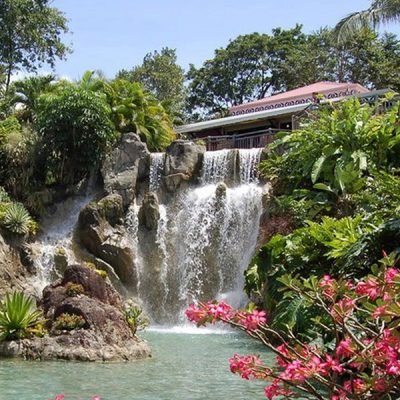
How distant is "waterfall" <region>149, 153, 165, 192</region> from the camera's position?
74.0ft

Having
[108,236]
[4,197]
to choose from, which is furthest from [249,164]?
[4,197]

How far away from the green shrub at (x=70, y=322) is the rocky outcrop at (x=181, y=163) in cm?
1074

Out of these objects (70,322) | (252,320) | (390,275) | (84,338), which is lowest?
(84,338)

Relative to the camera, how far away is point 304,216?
50.6 ft

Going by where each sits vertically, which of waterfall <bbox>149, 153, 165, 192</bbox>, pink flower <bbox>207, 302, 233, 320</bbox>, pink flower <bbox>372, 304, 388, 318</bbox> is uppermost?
waterfall <bbox>149, 153, 165, 192</bbox>

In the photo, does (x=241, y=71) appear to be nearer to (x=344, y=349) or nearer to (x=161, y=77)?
(x=161, y=77)

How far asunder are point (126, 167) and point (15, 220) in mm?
4411

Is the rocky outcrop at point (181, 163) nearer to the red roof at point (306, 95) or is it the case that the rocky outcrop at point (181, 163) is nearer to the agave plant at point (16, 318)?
the red roof at point (306, 95)

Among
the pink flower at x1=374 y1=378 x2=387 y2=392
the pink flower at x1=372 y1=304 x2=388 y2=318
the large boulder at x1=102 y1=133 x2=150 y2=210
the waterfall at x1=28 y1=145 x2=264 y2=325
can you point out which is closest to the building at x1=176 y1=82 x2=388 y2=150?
the waterfall at x1=28 y1=145 x2=264 y2=325

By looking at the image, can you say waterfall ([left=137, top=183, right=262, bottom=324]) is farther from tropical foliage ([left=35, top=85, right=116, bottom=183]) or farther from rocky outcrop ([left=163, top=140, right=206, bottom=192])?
tropical foliage ([left=35, top=85, right=116, bottom=183])

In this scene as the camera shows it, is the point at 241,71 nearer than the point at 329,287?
No

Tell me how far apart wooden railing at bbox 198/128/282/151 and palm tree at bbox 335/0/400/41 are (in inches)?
214

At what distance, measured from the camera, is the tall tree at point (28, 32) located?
3152cm

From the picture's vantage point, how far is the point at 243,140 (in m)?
26.1
